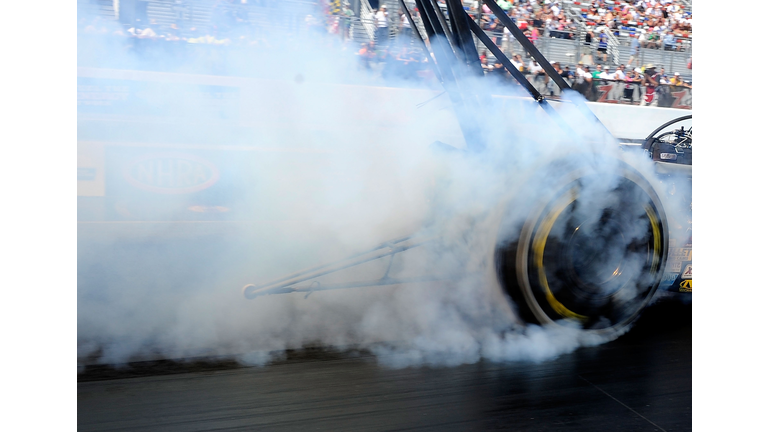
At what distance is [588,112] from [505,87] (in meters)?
0.49

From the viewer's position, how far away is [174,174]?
6.91 meters

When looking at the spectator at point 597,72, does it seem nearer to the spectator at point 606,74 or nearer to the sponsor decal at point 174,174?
the spectator at point 606,74

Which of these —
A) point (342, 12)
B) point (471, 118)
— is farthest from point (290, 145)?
point (471, 118)

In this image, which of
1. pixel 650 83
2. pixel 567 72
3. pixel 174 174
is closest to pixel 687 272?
pixel 174 174

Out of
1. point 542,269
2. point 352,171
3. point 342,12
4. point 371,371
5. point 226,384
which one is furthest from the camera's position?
point 342,12

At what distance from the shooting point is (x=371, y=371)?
100 inches

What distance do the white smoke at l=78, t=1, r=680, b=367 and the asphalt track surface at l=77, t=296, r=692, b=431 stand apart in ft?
0.47

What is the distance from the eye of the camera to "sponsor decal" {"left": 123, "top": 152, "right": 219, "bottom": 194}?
22.1 feet

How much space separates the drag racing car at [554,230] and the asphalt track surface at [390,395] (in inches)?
12.3

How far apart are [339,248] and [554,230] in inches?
49.3

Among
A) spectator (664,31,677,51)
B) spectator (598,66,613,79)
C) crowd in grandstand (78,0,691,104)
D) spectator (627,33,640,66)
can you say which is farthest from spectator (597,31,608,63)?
crowd in grandstand (78,0,691,104)

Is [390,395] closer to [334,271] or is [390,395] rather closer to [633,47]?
[334,271]

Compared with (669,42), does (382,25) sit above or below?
below

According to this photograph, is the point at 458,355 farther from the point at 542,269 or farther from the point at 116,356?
the point at 116,356
